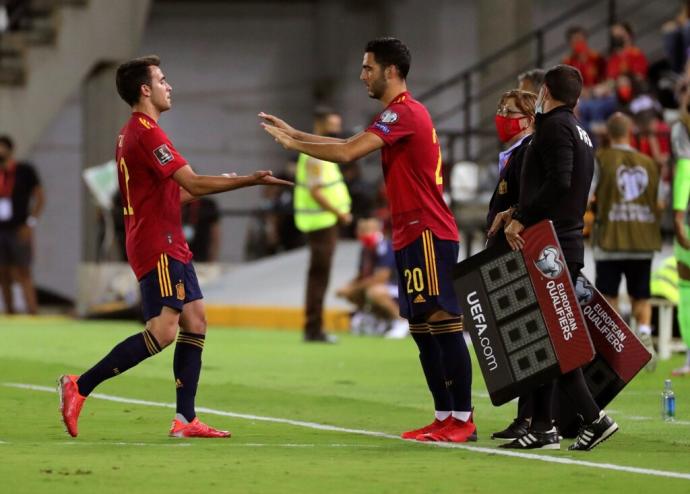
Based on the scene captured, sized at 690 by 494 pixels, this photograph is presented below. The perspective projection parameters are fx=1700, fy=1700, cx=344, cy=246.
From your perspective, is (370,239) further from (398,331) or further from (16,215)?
(16,215)

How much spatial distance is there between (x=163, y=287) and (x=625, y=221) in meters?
5.85

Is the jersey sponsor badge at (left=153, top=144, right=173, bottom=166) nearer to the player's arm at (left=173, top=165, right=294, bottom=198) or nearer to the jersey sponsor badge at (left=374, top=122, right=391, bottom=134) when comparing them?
the player's arm at (left=173, top=165, right=294, bottom=198)

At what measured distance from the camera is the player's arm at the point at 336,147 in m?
8.88

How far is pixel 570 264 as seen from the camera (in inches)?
346

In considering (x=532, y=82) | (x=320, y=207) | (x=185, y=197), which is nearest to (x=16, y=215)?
(x=320, y=207)

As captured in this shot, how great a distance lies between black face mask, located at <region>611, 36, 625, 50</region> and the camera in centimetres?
2217

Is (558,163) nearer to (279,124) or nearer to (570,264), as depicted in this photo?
(570,264)

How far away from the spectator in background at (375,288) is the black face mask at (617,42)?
4309 millimetres

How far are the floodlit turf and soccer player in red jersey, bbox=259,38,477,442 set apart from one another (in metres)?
0.33

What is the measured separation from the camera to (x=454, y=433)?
9.16 meters

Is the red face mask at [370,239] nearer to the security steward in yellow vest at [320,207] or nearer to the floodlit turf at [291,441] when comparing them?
the security steward in yellow vest at [320,207]

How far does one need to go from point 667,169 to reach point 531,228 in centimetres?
1083

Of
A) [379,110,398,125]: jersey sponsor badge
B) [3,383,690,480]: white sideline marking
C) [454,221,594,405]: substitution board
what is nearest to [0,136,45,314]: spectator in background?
[3,383,690,480]: white sideline marking

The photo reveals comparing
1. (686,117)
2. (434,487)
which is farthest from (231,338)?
(434,487)
